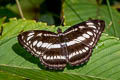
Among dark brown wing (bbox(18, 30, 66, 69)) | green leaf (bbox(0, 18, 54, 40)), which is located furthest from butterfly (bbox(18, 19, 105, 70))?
green leaf (bbox(0, 18, 54, 40))

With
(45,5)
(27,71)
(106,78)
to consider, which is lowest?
(106,78)

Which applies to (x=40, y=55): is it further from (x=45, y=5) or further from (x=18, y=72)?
(x=45, y=5)

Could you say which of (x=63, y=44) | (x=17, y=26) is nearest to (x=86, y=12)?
(x=17, y=26)

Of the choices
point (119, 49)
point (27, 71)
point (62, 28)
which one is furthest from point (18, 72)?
point (119, 49)

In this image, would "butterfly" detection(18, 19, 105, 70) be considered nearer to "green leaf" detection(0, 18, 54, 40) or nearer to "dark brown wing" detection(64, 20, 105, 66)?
"dark brown wing" detection(64, 20, 105, 66)

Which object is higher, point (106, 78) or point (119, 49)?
point (119, 49)

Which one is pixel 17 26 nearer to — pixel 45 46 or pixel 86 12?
pixel 45 46

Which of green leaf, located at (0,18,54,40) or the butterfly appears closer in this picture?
the butterfly
